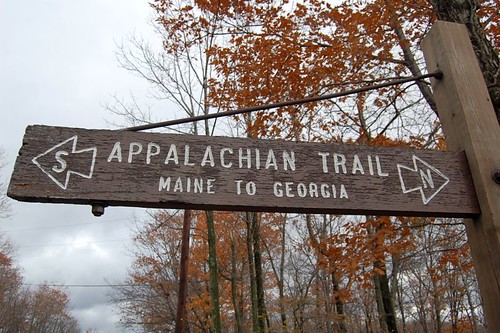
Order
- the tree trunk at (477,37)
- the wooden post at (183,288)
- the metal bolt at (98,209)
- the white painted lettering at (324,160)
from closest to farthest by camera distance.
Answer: the metal bolt at (98,209) → the white painted lettering at (324,160) → the tree trunk at (477,37) → the wooden post at (183,288)

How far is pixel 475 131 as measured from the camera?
1.90 meters

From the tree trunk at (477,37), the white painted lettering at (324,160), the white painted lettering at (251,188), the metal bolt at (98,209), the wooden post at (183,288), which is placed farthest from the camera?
the wooden post at (183,288)

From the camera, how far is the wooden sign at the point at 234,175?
1609 mm

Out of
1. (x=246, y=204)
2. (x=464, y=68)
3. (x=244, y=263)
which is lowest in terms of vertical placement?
(x=246, y=204)

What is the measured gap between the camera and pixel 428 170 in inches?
73.9

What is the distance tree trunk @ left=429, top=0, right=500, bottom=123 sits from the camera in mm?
2653

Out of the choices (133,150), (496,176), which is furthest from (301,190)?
(496,176)

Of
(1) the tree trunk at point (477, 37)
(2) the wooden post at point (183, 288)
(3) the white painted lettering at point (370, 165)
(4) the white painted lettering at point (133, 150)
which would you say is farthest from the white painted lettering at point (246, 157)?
(2) the wooden post at point (183, 288)

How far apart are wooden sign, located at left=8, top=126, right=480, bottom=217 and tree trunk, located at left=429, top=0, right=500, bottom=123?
43.3 inches

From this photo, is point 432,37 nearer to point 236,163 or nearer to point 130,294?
point 236,163

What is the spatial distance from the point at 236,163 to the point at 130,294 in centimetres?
2153

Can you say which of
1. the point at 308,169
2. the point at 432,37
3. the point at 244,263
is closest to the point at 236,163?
the point at 308,169

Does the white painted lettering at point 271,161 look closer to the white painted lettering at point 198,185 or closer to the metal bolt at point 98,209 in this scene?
the white painted lettering at point 198,185

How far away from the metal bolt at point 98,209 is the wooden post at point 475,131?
1.75m
